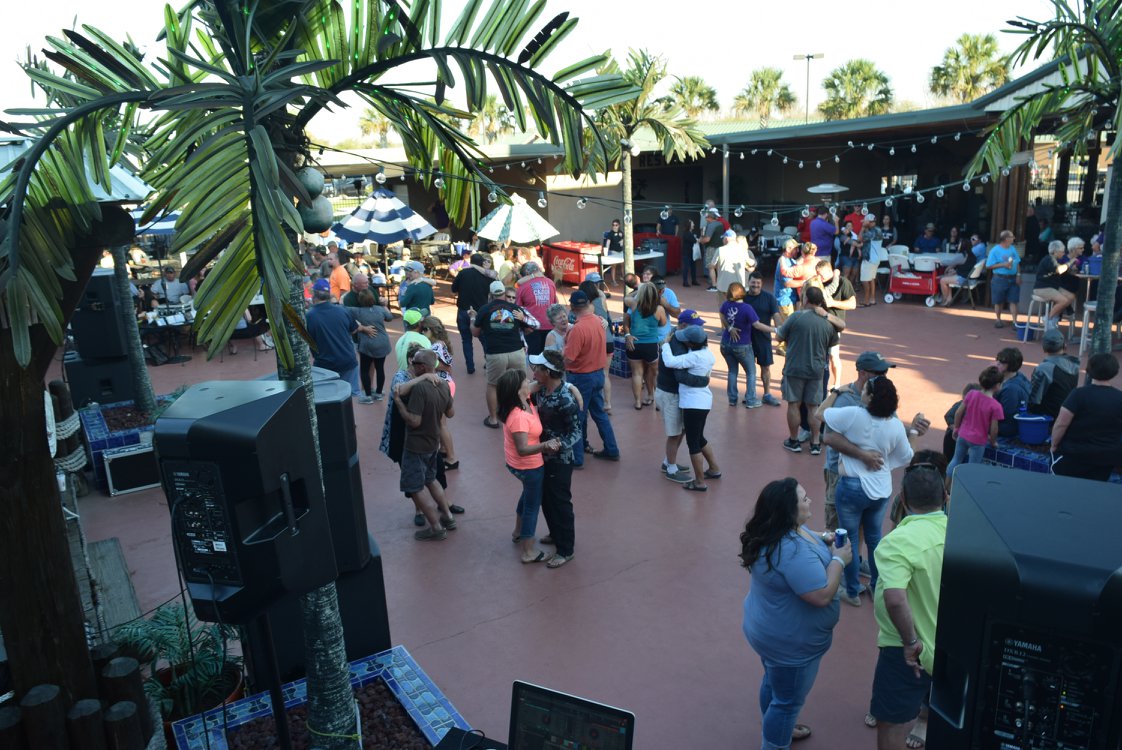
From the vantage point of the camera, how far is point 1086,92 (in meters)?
7.45

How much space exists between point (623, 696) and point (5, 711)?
3.03 metres

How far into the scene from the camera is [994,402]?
6543 millimetres

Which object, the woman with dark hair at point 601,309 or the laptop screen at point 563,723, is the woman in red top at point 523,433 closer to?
the woman with dark hair at point 601,309

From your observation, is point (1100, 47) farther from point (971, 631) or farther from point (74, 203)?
point (74, 203)

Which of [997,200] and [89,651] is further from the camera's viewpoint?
[997,200]

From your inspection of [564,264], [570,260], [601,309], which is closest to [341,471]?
[601,309]

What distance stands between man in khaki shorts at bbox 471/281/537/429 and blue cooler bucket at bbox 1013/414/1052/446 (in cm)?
487

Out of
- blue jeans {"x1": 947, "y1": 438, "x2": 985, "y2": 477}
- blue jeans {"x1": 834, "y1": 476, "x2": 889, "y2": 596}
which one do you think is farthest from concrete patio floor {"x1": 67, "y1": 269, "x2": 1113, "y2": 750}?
blue jeans {"x1": 947, "y1": 438, "x2": 985, "y2": 477}

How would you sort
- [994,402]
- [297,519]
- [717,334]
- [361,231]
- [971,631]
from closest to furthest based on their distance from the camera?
[971,631], [297,519], [994,402], [717,334], [361,231]

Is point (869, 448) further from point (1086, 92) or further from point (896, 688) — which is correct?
point (1086, 92)

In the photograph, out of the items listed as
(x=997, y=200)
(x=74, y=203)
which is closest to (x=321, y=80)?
(x=74, y=203)

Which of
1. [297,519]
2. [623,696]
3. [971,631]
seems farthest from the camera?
[623,696]

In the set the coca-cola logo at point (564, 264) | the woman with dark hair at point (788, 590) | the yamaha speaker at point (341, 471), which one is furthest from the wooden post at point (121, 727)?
the coca-cola logo at point (564, 264)

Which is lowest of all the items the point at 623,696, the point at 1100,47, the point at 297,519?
the point at 623,696
